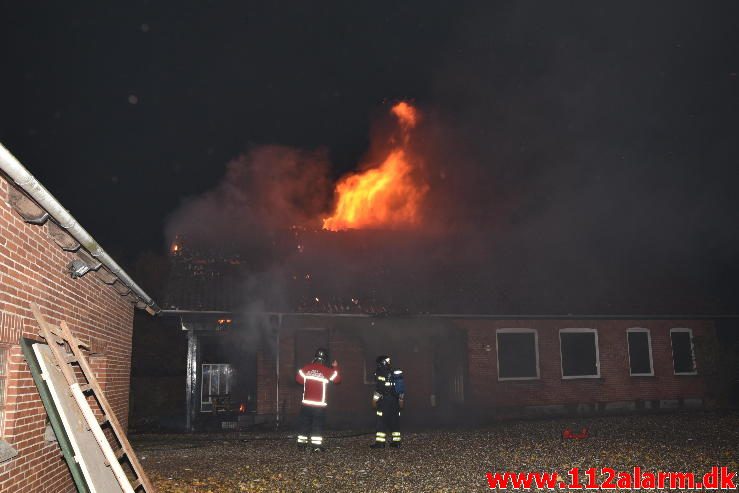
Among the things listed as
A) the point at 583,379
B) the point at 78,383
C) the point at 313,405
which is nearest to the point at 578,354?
the point at 583,379

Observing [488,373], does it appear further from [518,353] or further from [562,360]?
[562,360]

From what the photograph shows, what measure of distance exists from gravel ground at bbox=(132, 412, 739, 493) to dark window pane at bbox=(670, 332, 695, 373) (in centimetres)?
446

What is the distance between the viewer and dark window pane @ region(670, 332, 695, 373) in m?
17.2

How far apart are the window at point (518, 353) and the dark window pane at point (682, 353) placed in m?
4.81

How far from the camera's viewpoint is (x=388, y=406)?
33.0 ft

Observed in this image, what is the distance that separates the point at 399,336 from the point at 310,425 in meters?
5.92

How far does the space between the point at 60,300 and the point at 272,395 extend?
8.77 metres

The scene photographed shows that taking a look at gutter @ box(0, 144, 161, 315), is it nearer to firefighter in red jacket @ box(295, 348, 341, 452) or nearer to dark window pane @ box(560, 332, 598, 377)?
firefighter in red jacket @ box(295, 348, 341, 452)

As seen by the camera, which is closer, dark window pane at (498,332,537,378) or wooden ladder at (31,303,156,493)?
wooden ladder at (31,303,156,493)

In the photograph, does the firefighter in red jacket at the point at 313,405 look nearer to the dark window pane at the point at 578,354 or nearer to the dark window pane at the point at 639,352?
the dark window pane at the point at 578,354

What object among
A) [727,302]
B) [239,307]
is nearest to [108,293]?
[239,307]

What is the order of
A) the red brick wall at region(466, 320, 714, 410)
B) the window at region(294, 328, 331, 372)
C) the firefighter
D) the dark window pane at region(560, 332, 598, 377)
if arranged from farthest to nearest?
1. the dark window pane at region(560, 332, 598, 377)
2. the red brick wall at region(466, 320, 714, 410)
3. the window at region(294, 328, 331, 372)
4. the firefighter

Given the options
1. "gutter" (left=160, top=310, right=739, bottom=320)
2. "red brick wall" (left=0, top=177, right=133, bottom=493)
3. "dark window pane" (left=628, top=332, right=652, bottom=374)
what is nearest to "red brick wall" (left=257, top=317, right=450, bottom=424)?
"gutter" (left=160, top=310, right=739, bottom=320)

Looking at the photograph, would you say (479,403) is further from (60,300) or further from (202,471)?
(60,300)
